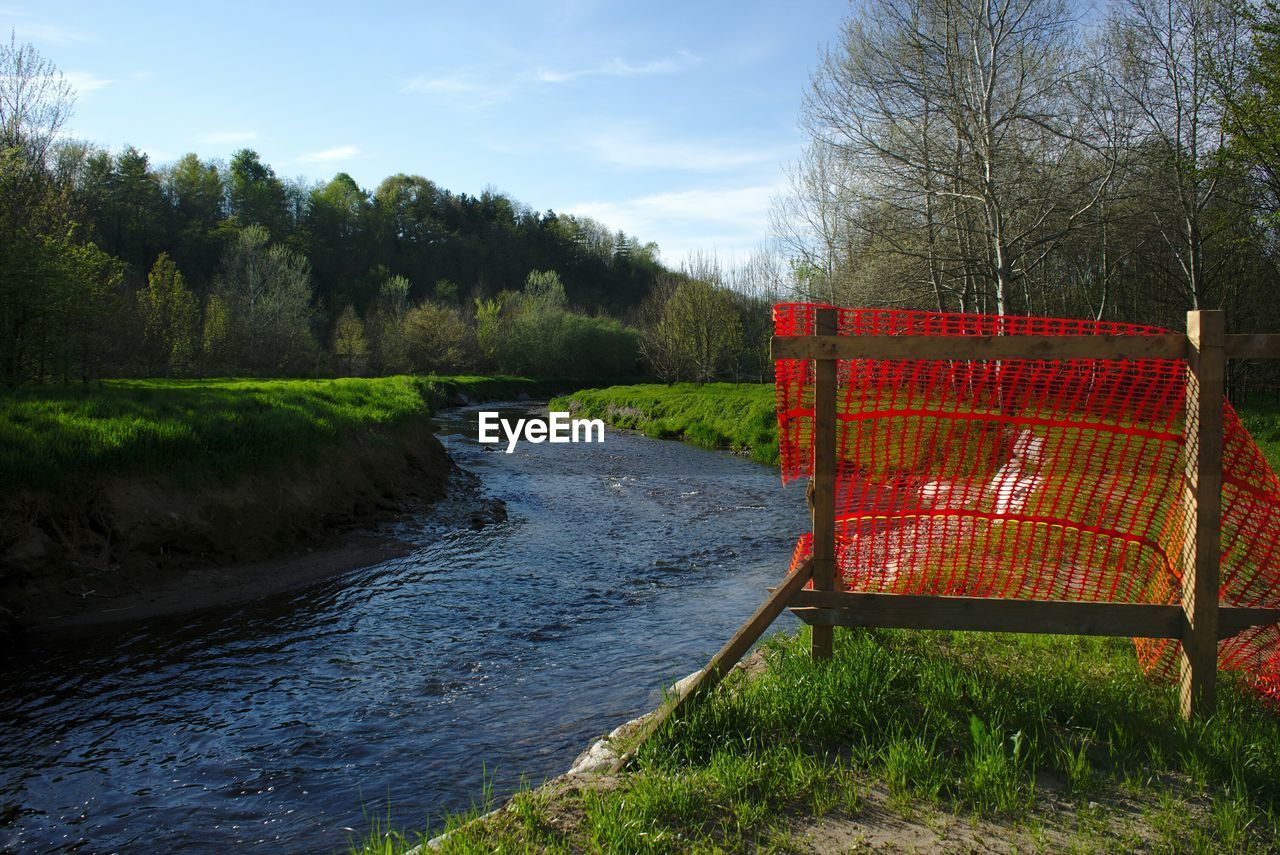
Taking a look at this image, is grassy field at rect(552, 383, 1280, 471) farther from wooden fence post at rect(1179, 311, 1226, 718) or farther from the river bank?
wooden fence post at rect(1179, 311, 1226, 718)

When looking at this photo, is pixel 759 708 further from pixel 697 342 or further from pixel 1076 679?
pixel 697 342

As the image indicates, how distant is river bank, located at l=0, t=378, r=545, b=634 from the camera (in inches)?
318

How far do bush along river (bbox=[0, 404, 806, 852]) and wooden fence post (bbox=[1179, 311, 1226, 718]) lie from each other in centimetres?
335

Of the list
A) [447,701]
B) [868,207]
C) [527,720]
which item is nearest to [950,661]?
[527,720]

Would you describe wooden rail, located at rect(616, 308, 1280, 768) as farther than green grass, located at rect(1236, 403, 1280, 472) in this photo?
No

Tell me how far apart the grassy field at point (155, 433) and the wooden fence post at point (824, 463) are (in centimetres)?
798

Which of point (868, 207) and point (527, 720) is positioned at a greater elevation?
point (868, 207)

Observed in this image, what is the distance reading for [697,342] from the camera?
163 feet

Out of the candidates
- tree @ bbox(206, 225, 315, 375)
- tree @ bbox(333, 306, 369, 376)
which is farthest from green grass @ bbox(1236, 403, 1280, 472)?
tree @ bbox(333, 306, 369, 376)

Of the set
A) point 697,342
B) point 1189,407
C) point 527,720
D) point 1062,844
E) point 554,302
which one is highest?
point 554,302

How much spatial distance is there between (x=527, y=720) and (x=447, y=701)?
0.76m

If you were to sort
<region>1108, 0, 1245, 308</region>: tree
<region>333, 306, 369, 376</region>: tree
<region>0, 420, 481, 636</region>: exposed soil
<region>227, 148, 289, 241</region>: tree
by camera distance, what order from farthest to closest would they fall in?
1. <region>227, 148, 289, 241</region>: tree
2. <region>333, 306, 369, 376</region>: tree
3. <region>1108, 0, 1245, 308</region>: tree
4. <region>0, 420, 481, 636</region>: exposed soil

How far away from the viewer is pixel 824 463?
183 inches

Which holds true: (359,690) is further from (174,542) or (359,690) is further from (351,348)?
(351,348)
